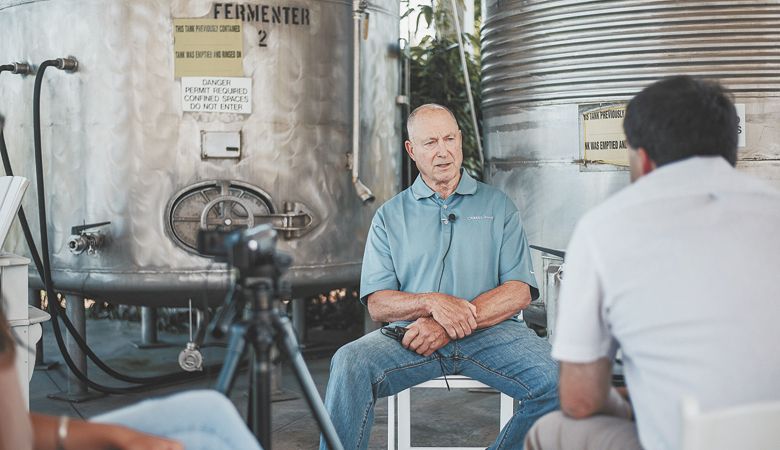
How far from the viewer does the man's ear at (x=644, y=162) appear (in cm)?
203

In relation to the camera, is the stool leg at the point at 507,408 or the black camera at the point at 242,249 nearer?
the black camera at the point at 242,249

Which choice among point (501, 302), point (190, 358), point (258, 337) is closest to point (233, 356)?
point (258, 337)

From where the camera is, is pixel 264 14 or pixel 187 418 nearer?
pixel 187 418

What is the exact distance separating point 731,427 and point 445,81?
4.82 metres

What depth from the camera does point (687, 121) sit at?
1965 mm

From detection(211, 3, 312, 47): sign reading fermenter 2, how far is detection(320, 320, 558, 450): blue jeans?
6.37 ft

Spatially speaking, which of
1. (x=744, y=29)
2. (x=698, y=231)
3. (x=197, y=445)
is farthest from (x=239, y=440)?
(x=744, y=29)

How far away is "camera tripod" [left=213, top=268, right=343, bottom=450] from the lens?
2016mm

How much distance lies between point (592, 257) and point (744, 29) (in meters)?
2.89

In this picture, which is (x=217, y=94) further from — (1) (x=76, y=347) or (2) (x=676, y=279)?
(2) (x=676, y=279)

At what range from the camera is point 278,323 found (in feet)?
6.77

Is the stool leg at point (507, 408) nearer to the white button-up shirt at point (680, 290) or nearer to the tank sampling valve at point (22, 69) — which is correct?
the white button-up shirt at point (680, 290)

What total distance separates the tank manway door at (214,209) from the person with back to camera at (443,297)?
1.22 m

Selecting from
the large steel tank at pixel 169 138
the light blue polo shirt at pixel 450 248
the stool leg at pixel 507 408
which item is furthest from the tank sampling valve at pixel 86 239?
the stool leg at pixel 507 408
